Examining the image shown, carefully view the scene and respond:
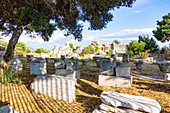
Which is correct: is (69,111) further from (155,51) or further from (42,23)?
(155,51)

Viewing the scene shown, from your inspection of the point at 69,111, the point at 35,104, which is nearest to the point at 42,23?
the point at 35,104

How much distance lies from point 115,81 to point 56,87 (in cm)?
279

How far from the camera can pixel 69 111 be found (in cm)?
294

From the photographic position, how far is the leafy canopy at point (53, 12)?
14.9 ft

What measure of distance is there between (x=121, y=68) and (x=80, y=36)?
10.8ft

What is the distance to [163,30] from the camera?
82.6ft

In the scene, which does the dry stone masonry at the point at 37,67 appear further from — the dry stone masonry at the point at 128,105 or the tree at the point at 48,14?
the dry stone masonry at the point at 128,105

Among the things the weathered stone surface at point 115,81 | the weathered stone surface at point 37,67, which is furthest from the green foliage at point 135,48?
the weathered stone surface at point 37,67

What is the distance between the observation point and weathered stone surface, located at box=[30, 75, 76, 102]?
3.52m

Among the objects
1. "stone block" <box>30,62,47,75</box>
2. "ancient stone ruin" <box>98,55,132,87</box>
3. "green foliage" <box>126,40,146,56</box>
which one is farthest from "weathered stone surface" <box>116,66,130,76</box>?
"green foliage" <box>126,40,146,56</box>

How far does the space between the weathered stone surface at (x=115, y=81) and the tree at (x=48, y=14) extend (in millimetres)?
Result: 2846

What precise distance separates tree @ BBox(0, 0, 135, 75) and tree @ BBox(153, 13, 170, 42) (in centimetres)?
2510

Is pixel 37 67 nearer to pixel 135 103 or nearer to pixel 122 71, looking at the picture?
pixel 122 71

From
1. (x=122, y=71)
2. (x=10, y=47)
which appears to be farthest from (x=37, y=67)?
(x=122, y=71)
